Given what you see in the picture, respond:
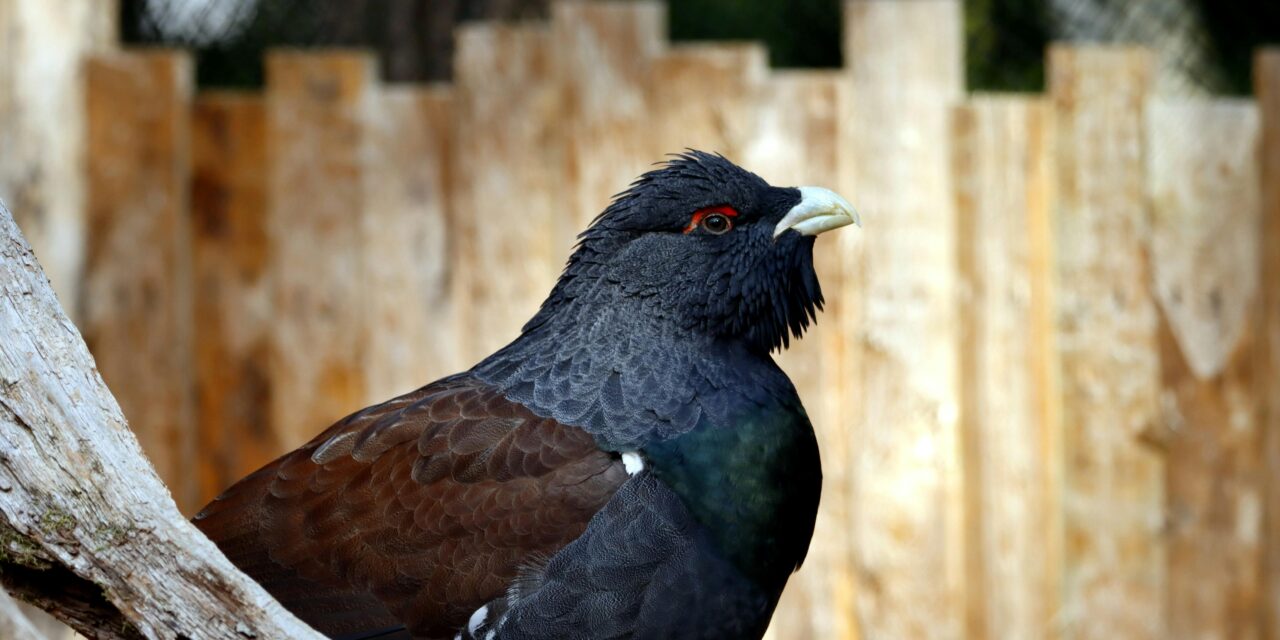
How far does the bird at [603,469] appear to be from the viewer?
101 inches

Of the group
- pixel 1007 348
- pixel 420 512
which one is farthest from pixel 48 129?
pixel 1007 348

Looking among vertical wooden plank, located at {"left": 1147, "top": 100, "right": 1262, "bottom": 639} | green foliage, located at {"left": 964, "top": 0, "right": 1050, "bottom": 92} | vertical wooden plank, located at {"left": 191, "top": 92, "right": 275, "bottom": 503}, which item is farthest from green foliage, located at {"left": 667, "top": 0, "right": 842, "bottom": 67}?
vertical wooden plank, located at {"left": 191, "top": 92, "right": 275, "bottom": 503}

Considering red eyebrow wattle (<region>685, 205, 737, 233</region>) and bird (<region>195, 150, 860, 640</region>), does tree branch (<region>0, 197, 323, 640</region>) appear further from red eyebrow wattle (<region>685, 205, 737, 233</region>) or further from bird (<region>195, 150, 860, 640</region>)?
red eyebrow wattle (<region>685, 205, 737, 233</region>)

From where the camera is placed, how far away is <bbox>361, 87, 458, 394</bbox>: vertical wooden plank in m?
4.43

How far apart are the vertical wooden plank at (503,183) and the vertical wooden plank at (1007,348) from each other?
1.24m

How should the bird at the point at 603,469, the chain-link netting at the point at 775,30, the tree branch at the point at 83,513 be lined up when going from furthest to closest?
the chain-link netting at the point at 775,30 → the bird at the point at 603,469 → the tree branch at the point at 83,513

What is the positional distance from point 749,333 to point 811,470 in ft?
1.05

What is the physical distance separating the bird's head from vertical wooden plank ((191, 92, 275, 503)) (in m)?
1.90

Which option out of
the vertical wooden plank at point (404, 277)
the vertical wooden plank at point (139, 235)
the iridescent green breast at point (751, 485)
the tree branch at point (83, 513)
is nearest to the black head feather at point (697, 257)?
the iridescent green breast at point (751, 485)

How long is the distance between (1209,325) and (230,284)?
9.72ft

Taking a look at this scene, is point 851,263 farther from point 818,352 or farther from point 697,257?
point 697,257

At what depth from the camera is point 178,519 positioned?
6.79 feet

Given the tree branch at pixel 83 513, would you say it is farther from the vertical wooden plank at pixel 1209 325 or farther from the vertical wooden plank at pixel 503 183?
the vertical wooden plank at pixel 1209 325

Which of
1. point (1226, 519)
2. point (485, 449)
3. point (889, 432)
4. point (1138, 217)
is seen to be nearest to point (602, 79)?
point (889, 432)
